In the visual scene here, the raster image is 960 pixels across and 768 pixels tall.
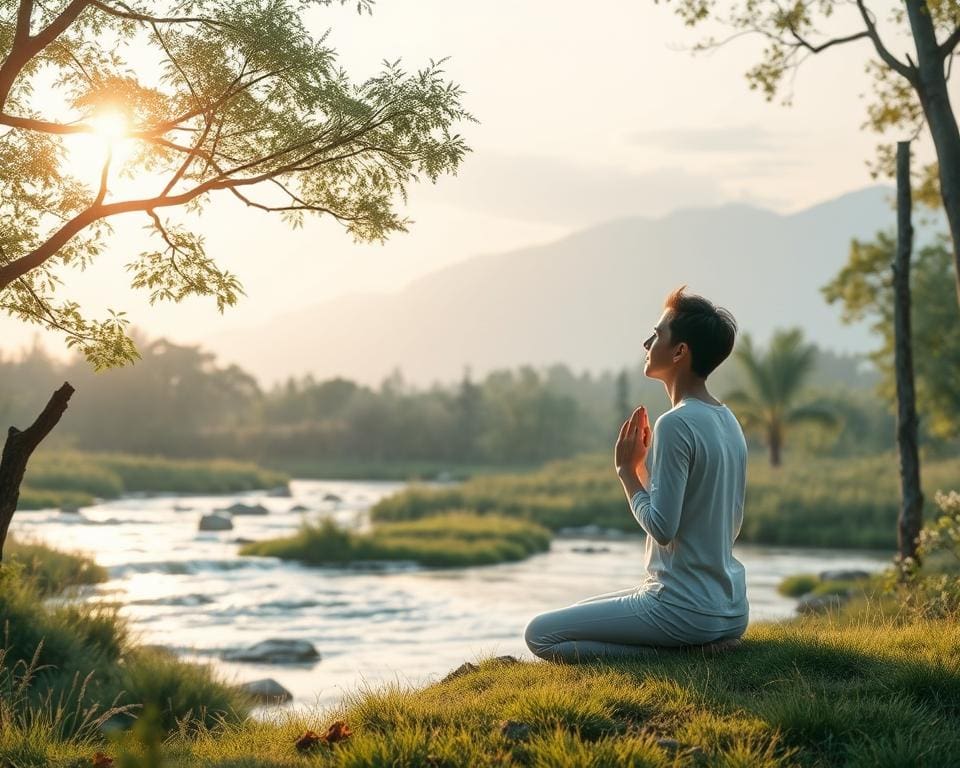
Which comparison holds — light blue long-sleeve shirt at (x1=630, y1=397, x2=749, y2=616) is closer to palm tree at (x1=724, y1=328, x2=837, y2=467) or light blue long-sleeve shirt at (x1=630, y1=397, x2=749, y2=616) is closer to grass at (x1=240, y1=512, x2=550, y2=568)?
grass at (x1=240, y1=512, x2=550, y2=568)

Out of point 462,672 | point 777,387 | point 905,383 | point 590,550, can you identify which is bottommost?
point 590,550

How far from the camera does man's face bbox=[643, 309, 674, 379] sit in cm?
575

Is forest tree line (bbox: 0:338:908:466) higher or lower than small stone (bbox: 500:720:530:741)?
higher

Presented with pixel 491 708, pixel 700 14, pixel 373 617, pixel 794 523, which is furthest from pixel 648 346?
pixel 794 523

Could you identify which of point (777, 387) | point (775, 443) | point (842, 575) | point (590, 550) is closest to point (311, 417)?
point (775, 443)

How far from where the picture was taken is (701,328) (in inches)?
224

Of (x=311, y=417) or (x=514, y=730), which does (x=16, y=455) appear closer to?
(x=514, y=730)

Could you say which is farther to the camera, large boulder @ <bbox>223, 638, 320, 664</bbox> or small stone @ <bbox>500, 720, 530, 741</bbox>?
large boulder @ <bbox>223, 638, 320, 664</bbox>

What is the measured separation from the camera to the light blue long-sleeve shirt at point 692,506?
219 inches

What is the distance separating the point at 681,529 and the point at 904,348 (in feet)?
24.5

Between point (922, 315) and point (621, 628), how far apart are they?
29894 mm

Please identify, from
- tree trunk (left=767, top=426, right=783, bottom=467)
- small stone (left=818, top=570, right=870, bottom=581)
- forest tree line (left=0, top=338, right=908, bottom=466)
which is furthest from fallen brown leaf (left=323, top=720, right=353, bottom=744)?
forest tree line (left=0, top=338, right=908, bottom=466)

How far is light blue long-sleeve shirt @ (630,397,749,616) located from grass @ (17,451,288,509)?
36430 mm

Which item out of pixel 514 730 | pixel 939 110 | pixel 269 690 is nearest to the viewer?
pixel 514 730
